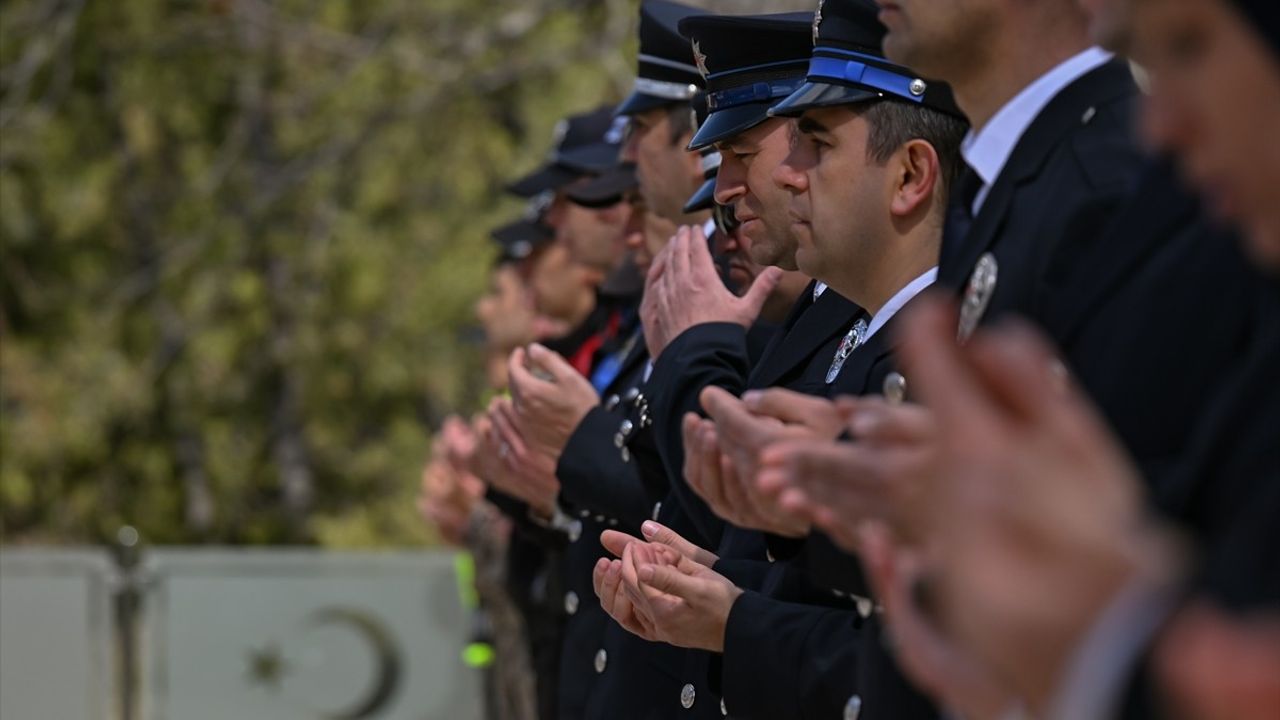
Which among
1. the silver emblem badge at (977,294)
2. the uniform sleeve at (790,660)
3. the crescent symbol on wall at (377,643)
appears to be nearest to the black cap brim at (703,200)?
the uniform sleeve at (790,660)

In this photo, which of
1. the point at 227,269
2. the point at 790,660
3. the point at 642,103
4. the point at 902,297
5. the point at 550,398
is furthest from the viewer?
the point at 227,269

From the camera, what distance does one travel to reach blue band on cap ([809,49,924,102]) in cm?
307

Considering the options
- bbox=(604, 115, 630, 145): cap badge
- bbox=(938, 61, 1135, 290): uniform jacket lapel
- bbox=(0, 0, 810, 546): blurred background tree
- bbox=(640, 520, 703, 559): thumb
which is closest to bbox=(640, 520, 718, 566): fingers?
bbox=(640, 520, 703, 559): thumb

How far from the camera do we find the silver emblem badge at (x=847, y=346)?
10.2 ft

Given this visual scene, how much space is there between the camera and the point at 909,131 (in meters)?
3.08

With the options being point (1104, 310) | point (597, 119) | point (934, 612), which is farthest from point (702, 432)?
point (597, 119)

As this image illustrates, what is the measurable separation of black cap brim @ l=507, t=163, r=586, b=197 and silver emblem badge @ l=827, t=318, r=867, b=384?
3.13 metres

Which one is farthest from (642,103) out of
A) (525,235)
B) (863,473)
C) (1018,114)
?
(863,473)

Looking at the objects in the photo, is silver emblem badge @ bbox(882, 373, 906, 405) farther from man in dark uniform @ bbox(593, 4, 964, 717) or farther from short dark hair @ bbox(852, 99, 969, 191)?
short dark hair @ bbox(852, 99, 969, 191)

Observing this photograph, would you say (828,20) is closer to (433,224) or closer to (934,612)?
(934,612)

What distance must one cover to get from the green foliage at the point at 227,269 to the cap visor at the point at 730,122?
9.63m

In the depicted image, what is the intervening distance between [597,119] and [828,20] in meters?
3.46

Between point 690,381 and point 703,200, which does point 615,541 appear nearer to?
point 690,381

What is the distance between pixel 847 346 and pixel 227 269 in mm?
11012
